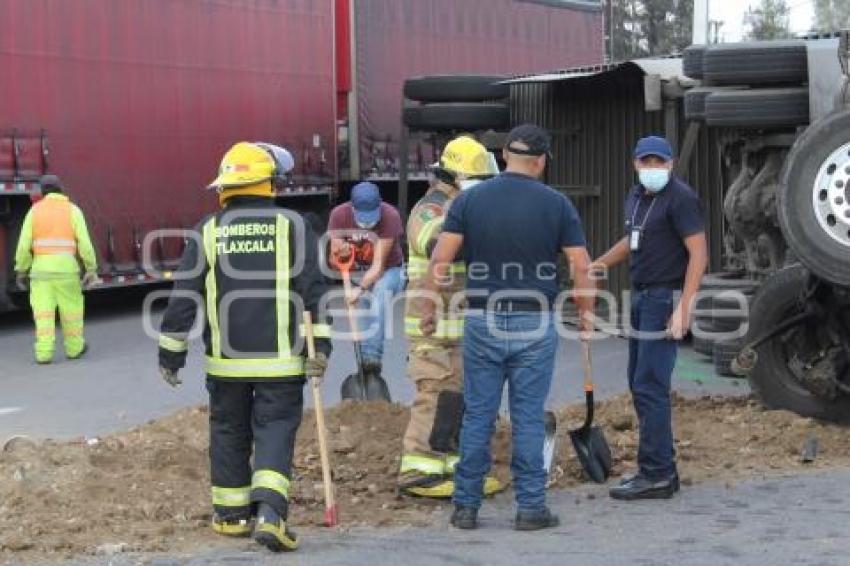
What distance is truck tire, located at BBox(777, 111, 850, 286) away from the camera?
7.77m

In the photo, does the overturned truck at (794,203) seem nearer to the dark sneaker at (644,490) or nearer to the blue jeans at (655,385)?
the blue jeans at (655,385)

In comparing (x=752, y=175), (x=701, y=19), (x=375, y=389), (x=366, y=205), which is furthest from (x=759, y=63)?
(x=701, y=19)

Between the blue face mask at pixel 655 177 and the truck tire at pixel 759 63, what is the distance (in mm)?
2836

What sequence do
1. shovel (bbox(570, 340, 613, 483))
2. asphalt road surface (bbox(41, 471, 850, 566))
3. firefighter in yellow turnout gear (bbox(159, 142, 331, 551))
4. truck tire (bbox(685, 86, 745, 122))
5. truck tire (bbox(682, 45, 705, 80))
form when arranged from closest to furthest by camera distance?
1. asphalt road surface (bbox(41, 471, 850, 566))
2. firefighter in yellow turnout gear (bbox(159, 142, 331, 551))
3. shovel (bbox(570, 340, 613, 483))
4. truck tire (bbox(685, 86, 745, 122))
5. truck tire (bbox(682, 45, 705, 80))

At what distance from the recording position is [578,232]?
6605mm

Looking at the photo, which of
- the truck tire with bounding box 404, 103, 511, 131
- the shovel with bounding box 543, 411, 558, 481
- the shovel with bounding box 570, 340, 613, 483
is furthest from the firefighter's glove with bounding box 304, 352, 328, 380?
the truck tire with bounding box 404, 103, 511, 131

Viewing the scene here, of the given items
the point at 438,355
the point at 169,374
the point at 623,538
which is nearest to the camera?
the point at 623,538

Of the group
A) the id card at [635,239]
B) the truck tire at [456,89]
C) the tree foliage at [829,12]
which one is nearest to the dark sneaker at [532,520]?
the id card at [635,239]

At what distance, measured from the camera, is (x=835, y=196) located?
7.84 metres

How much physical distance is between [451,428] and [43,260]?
24.1 feet

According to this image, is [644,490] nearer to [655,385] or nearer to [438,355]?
[655,385]

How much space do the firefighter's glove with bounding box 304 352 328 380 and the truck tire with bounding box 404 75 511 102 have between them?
32.6 ft

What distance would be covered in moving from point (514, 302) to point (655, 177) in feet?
3.80

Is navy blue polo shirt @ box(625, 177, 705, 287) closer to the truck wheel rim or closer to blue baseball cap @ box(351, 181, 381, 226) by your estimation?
the truck wheel rim
